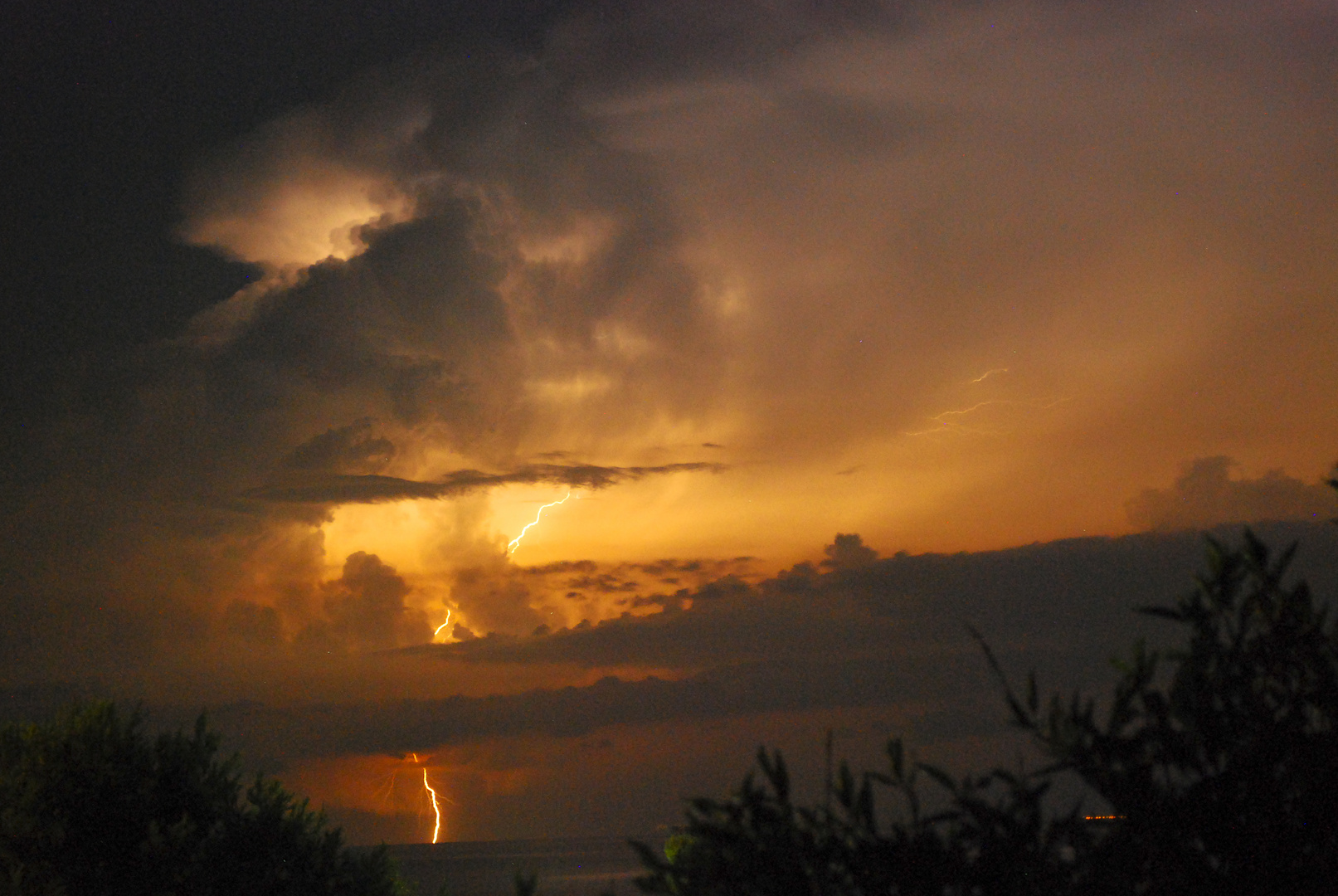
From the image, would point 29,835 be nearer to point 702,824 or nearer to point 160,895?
point 160,895

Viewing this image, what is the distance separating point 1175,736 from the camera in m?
4.84

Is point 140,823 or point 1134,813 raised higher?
point 1134,813

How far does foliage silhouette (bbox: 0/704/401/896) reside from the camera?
18.0 metres

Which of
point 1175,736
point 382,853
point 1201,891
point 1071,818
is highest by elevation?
point 1175,736

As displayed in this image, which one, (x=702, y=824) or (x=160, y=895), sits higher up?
(x=702, y=824)

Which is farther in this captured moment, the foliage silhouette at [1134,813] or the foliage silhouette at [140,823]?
the foliage silhouette at [140,823]

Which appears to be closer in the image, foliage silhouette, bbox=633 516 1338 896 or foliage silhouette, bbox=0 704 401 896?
foliage silhouette, bbox=633 516 1338 896

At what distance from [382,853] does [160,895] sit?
200 inches

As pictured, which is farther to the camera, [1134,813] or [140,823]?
[140,823]

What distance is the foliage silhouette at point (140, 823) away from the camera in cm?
1805

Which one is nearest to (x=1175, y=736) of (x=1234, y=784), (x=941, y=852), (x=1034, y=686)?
(x=1234, y=784)

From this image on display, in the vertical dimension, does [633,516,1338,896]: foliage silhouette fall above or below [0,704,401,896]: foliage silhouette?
above

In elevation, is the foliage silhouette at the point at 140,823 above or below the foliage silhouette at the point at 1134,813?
below

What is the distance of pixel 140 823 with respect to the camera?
19.1 meters
